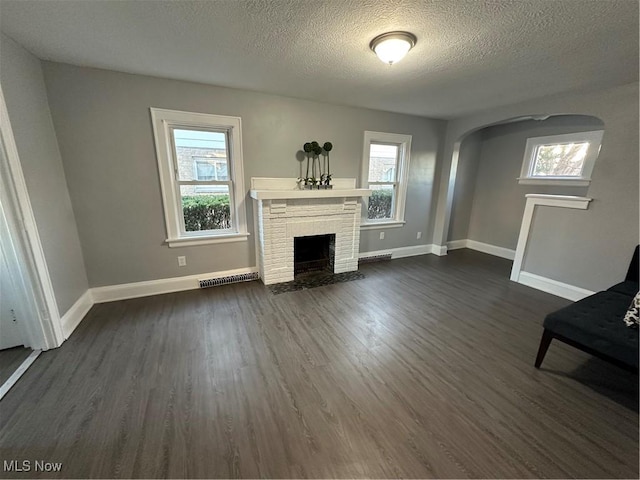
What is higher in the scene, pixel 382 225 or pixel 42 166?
pixel 42 166

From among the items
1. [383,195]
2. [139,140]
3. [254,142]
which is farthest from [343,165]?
[139,140]

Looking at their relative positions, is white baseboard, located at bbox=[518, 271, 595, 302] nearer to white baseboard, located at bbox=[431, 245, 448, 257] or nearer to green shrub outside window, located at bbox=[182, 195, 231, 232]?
white baseboard, located at bbox=[431, 245, 448, 257]

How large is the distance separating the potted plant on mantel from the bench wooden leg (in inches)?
108

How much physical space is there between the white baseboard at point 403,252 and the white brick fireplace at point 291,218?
78 centimetres

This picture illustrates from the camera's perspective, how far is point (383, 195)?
434 centimetres

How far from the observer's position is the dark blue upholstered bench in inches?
59.1

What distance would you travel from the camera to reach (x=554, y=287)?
319cm

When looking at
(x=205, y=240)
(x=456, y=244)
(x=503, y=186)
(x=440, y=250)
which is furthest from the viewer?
(x=456, y=244)

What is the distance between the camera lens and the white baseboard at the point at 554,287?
2990 mm

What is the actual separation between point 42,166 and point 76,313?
4.46 feet

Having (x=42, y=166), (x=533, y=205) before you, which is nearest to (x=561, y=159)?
(x=533, y=205)

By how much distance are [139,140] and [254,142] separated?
1215 mm

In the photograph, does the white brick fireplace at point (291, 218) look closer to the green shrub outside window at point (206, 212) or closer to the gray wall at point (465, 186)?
the green shrub outside window at point (206, 212)

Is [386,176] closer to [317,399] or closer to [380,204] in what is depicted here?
[380,204]
